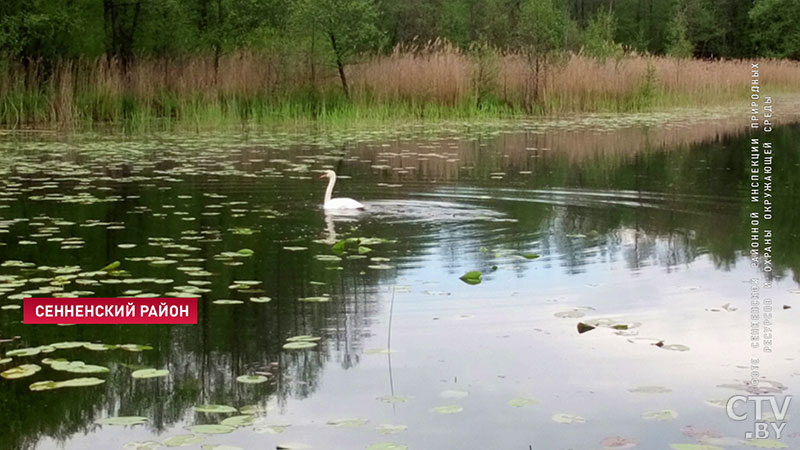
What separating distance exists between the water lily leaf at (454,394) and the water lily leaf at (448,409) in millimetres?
146

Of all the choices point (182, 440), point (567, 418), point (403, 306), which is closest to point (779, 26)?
point (403, 306)

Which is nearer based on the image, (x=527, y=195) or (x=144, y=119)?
(x=527, y=195)

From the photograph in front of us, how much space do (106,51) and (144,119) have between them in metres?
8.20

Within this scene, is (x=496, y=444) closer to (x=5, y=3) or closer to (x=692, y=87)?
(x=5, y=3)

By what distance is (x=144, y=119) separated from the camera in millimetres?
22766

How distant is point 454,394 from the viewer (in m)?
5.03

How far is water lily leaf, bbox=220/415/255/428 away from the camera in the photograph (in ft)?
15.2

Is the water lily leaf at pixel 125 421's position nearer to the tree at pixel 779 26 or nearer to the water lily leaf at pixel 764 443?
the water lily leaf at pixel 764 443

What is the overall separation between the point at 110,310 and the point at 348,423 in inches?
98.7

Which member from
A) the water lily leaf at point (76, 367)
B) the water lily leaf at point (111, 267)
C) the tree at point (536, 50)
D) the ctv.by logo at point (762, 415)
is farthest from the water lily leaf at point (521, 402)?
the tree at point (536, 50)

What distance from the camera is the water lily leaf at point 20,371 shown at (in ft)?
17.3

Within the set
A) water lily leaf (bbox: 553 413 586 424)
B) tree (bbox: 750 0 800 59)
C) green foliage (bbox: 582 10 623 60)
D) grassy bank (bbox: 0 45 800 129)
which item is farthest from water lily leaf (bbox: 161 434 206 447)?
tree (bbox: 750 0 800 59)

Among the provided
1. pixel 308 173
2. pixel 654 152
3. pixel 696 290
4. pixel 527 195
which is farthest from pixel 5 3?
pixel 696 290

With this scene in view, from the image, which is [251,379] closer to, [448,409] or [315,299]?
[448,409]
